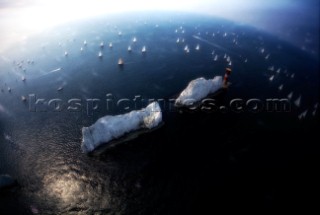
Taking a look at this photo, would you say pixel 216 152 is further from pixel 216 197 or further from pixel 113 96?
pixel 113 96

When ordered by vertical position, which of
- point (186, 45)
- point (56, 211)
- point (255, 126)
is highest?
point (186, 45)

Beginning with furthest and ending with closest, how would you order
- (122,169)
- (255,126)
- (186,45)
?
(186,45) < (255,126) < (122,169)

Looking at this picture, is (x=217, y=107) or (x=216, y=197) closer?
(x=216, y=197)

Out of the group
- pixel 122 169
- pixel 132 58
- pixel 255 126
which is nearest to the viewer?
pixel 122 169

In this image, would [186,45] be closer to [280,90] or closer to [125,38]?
[125,38]

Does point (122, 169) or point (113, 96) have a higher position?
point (113, 96)

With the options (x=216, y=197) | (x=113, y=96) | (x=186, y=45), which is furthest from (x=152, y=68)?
(x=216, y=197)
